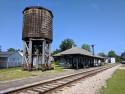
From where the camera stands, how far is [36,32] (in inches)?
1243

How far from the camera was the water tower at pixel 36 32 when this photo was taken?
31438 millimetres

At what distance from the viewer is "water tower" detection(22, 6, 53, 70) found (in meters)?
31.4

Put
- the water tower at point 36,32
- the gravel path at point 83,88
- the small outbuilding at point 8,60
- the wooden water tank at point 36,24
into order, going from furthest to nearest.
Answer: the small outbuilding at point 8,60 < the wooden water tank at point 36,24 < the water tower at point 36,32 < the gravel path at point 83,88

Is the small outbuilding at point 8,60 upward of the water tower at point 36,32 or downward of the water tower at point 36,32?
downward

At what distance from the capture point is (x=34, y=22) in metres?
31.9

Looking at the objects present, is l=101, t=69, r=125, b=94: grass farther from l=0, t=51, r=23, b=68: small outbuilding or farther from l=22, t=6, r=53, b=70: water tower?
l=0, t=51, r=23, b=68: small outbuilding

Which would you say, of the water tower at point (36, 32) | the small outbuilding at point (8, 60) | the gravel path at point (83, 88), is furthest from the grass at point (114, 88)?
the small outbuilding at point (8, 60)

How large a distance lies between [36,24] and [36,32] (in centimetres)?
121

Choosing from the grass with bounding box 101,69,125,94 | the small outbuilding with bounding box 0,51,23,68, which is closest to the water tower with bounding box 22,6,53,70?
the small outbuilding with bounding box 0,51,23,68

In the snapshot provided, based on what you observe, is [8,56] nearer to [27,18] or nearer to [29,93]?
[27,18]

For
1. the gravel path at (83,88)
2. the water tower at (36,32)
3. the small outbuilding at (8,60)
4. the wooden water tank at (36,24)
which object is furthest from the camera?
the small outbuilding at (8,60)

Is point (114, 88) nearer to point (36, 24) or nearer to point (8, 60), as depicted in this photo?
point (36, 24)

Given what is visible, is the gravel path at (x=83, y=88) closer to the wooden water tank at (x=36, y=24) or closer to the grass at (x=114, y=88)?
the grass at (x=114, y=88)

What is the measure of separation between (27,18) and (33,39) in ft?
11.4
